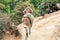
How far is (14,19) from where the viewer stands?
14.4 metres

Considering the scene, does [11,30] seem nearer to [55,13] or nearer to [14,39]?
[14,39]

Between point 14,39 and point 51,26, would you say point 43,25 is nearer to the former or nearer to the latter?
point 51,26

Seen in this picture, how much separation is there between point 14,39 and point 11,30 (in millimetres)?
466

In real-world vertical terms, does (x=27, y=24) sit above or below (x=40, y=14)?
above

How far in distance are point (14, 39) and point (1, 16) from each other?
4.95 feet

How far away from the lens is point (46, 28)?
1209 centimetres

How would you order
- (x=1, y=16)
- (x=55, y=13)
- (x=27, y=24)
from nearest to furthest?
(x=27, y=24) → (x=1, y=16) → (x=55, y=13)

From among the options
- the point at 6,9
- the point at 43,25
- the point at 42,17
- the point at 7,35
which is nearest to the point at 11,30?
the point at 7,35

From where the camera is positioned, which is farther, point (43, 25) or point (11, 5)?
point (11, 5)

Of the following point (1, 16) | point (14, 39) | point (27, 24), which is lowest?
point (14, 39)

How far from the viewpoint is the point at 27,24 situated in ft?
22.8

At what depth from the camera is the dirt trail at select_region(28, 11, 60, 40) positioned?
1120 centimetres

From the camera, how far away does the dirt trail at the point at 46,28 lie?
11.2 m

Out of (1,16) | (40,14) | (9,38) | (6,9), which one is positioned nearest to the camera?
(9,38)
